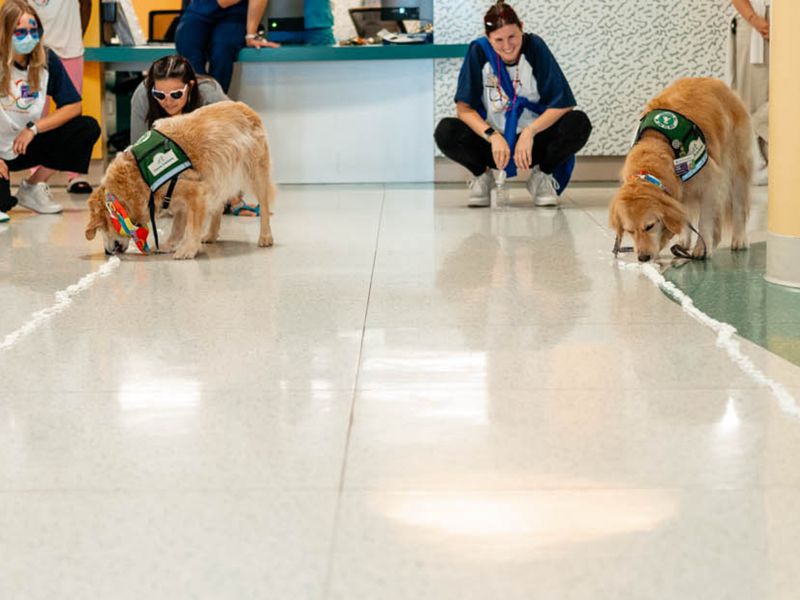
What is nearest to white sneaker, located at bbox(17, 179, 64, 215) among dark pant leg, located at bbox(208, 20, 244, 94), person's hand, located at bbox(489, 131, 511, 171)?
dark pant leg, located at bbox(208, 20, 244, 94)

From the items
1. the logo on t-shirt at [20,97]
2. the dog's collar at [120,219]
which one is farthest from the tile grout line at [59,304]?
the logo on t-shirt at [20,97]

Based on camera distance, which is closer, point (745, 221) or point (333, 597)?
point (333, 597)

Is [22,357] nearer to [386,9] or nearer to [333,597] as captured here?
[333,597]

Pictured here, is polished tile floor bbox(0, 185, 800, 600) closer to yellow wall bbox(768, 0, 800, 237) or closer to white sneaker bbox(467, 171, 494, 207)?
yellow wall bbox(768, 0, 800, 237)

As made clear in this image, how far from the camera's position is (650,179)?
4020 millimetres

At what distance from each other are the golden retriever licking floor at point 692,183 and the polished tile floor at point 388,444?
10.0 inches

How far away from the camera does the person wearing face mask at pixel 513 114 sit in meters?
5.95

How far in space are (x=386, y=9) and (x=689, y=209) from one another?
13.3 feet

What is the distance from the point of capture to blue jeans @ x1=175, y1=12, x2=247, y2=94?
697cm

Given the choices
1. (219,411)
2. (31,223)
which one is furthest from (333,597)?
(31,223)

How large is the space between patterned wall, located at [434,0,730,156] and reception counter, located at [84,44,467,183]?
48cm

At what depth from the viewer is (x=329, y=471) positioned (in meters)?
1.96

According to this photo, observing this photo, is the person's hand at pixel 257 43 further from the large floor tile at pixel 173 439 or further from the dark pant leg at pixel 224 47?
the large floor tile at pixel 173 439

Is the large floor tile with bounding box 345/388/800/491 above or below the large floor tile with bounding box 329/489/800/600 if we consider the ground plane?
above
